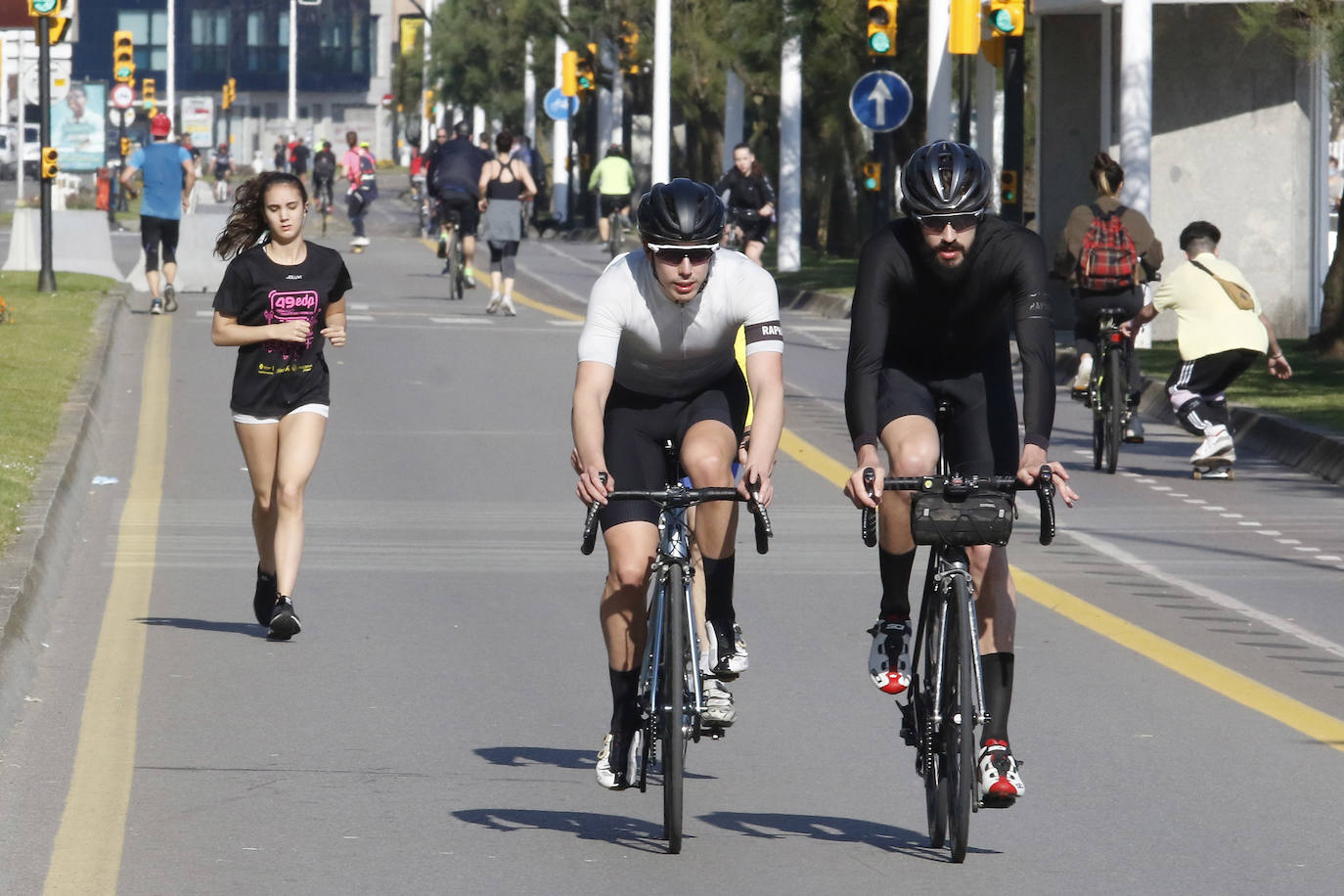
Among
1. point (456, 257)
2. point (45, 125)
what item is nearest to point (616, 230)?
point (456, 257)

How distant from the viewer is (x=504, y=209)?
26.4m

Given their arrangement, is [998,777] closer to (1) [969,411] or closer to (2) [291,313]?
(1) [969,411]

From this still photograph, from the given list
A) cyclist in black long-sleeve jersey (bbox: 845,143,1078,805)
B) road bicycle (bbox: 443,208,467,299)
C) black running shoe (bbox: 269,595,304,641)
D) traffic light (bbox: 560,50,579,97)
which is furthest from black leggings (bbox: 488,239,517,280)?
traffic light (bbox: 560,50,579,97)

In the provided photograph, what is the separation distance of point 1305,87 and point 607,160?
18.3 metres

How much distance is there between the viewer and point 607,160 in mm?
41094

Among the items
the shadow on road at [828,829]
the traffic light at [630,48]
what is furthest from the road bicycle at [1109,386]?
the traffic light at [630,48]

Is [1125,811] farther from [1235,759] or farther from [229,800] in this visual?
[229,800]

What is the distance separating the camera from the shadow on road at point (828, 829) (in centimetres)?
637

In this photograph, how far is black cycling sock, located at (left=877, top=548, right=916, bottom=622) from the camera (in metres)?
6.61

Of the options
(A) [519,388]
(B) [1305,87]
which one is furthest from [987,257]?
(B) [1305,87]

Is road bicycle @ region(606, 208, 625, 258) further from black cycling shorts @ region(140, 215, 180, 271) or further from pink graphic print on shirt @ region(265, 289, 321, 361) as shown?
pink graphic print on shirt @ region(265, 289, 321, 361)

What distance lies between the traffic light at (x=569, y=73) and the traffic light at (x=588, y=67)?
0.66ft

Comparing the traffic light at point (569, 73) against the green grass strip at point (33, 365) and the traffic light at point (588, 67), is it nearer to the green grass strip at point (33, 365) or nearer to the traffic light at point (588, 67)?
the traffic light at point (588, 67)

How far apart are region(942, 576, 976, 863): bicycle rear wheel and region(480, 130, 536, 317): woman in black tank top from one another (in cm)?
2051
